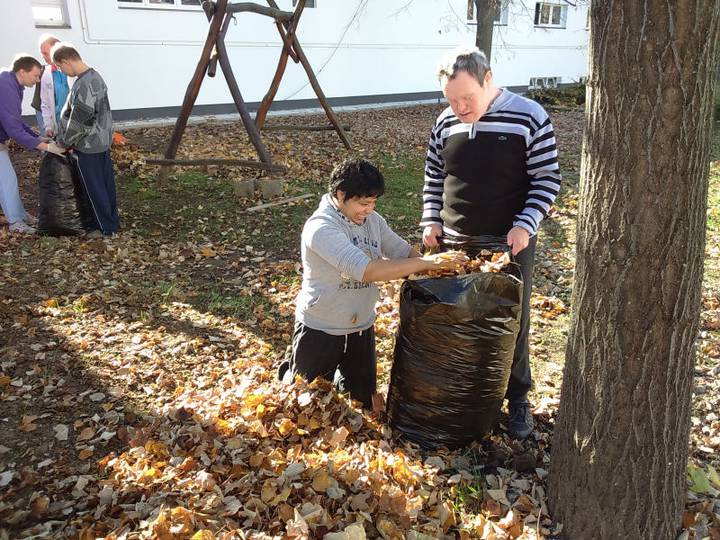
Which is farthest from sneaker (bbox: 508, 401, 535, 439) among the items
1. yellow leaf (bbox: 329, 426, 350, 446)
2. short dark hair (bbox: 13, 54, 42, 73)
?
short dark hair (bbox: 13, 54, 42, 73)

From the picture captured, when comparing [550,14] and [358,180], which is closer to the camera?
[358,180]

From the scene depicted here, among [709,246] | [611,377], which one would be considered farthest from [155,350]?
[709,246]

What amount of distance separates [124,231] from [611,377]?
5.66m

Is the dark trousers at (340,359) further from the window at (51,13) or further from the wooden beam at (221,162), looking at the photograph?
the window at (51,13)

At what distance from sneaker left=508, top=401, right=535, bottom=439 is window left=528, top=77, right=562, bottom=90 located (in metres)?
18.0

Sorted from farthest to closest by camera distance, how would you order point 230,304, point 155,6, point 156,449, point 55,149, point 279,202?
1. point 155,6
2. point 279,202
3. point 55,149
4. point 230,304
5. point 156,449

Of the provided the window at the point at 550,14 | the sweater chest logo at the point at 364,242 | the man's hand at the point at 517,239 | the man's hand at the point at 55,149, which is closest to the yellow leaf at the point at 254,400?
the sweater chest logo at the point at 364,242

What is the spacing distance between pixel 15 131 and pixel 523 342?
5475mm

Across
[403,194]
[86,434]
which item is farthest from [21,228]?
[403,194]

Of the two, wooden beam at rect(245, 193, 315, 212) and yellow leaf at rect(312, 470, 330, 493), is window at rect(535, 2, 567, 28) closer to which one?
wooden beam at rect(245, 193, 315, 212)

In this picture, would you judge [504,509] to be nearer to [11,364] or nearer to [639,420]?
[639,420]

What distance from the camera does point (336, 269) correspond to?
2912mm

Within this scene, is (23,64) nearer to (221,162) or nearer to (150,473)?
(221,162)

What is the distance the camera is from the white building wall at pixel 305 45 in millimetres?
10922
